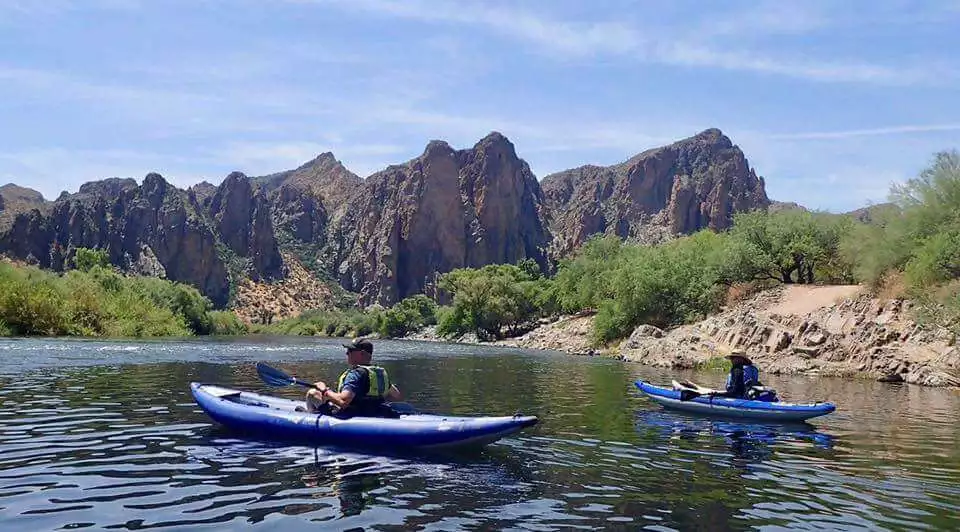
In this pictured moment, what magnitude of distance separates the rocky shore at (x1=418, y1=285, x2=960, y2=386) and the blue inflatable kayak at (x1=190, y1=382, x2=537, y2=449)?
77.1 ft

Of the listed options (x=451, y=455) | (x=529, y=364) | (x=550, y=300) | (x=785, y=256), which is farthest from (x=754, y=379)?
(x=550, y=300)

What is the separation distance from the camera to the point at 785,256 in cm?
4900

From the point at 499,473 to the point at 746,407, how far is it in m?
9.08

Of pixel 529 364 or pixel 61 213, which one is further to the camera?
pixel 61 213

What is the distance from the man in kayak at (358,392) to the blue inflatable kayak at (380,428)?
265mm

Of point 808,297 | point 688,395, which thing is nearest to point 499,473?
point 688,395

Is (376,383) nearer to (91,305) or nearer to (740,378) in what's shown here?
(740,378)

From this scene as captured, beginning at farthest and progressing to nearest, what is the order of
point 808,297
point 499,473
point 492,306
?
1. point 492,306
2. point 808,297
3. point 499,473

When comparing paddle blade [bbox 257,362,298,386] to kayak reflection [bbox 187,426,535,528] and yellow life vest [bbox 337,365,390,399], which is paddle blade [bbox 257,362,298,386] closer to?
kayak reflection [bbox 187,426,535,528]

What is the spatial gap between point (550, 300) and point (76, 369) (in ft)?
203

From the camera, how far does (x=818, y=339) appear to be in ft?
118

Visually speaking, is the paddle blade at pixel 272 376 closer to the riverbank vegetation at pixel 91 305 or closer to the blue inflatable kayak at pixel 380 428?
the blue inflatable kayak at pixel 380 428

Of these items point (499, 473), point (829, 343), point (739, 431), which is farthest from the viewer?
point (829, 343)

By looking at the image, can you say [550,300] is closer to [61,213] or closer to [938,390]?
[938,390]
